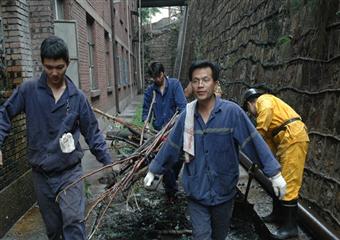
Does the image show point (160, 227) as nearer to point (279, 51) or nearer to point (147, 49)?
point (279, 51)

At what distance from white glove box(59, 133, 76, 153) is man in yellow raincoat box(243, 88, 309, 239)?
1945 millimetres

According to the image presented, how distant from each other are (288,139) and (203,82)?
4.91 feet

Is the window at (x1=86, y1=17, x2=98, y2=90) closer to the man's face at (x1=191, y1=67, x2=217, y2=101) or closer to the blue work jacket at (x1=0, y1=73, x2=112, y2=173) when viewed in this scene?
the blue work jacket at (x1=0, y1=73, x2=112, y2=173)

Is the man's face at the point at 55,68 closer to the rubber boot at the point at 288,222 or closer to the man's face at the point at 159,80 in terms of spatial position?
the man's face at the point at 159,80

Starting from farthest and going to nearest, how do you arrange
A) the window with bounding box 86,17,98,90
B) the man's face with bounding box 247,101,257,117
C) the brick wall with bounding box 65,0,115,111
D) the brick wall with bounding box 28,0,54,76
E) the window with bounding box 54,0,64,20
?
the window with bounding box 86,17,98,90
the brick wall with bounding box 65,0,115,111
the window with bounding box 54,0,64,20
the brick wall with bounding box 28,0,54,76
the man's face with bounding box 247,101,257,117

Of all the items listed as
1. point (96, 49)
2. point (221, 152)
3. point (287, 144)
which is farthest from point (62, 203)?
point (96, 49)

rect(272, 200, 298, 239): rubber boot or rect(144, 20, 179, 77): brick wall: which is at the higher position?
rect(144, 20, 179, 77): brick wall

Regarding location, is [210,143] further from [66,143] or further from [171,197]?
[171,197]

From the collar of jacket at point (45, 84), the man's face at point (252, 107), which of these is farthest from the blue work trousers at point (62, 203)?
the man's face at point (252, 107)

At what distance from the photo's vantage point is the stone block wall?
4.29 meters

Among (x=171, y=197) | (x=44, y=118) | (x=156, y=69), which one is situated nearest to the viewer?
(x=44, y=118)

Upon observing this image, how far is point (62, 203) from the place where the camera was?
10.1 ft

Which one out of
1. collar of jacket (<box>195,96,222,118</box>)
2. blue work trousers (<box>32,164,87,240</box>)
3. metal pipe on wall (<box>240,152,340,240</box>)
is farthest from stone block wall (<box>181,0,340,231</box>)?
blue work trousers (<box>32,164,87,240</box>)

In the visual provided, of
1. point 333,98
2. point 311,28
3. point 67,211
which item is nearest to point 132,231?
point 67,211
